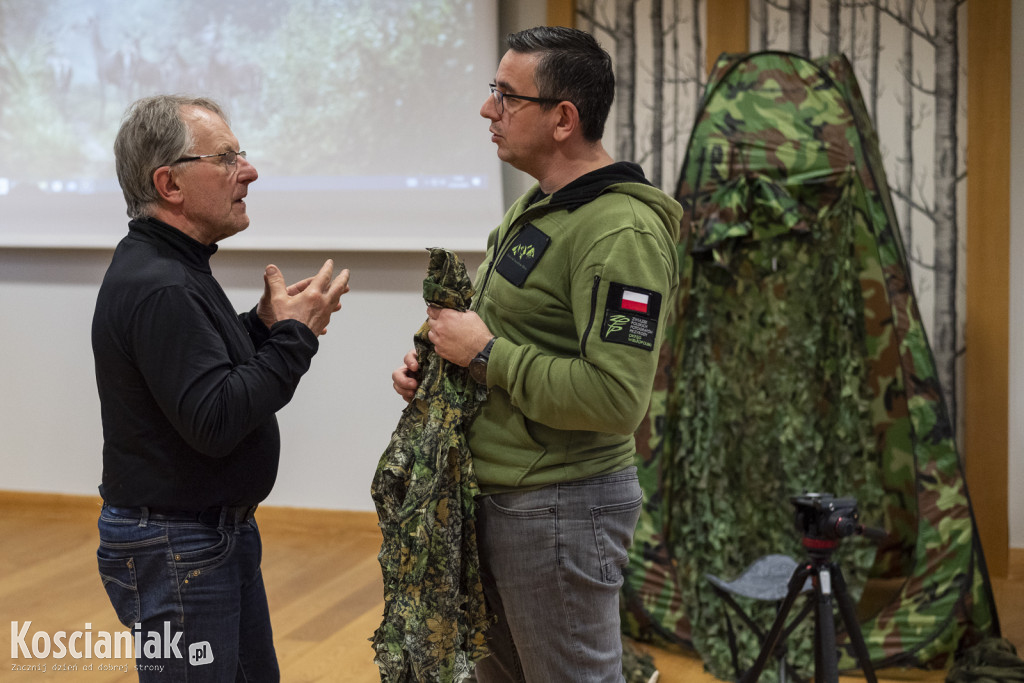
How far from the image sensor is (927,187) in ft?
11.2

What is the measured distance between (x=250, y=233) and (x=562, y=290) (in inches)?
116

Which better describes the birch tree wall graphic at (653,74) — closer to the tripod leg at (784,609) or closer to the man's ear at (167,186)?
the tripod leg at (784,609)

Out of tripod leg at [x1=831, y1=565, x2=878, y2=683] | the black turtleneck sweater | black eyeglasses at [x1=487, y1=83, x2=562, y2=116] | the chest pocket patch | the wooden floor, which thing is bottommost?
the wooden floor

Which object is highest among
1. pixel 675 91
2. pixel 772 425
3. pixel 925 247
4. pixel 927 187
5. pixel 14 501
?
pixel 675 91

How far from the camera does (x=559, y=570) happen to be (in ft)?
4.77

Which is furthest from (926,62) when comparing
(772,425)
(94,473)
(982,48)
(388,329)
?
(94,473)

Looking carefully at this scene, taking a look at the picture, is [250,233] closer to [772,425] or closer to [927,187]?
[772,425]

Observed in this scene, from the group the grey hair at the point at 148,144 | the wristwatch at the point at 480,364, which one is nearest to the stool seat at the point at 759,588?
the wristwatch at the point at 480,364

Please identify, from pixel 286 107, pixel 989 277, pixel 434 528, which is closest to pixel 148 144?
pixel 434 528

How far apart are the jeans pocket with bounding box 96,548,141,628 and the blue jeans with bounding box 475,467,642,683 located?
560 millimetres

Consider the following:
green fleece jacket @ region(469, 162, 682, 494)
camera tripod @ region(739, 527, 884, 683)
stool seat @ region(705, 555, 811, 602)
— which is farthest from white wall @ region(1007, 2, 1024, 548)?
green fleece jacket @ region(469, 162, 682, 494)

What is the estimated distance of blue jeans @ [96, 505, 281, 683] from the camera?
1.53 m

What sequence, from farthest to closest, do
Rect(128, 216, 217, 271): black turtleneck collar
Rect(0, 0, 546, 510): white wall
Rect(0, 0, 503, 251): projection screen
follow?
1. Rect(0, 0, 546, 510): white wall
2. Rect(0, 0, 503, 251): projection screen
3. Rect(128, 216, 217, 271): black turtleneck collar

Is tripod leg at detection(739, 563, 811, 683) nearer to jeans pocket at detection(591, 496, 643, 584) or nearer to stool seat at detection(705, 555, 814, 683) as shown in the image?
stool seat at detection(705, 555, 814, 683)
